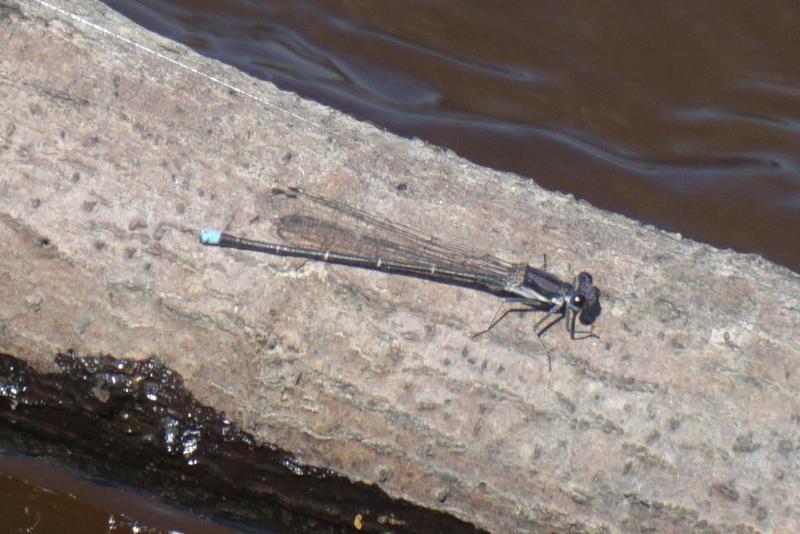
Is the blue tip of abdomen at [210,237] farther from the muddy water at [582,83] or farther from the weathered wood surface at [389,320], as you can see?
the muddy water at [582,83]

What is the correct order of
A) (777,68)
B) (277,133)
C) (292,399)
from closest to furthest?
(292,399) → (277,133) → (777,68)

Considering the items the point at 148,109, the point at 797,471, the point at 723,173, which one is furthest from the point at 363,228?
the point at 723,173

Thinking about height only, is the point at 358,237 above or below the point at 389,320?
above

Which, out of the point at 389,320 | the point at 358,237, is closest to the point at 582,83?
the point at 358,237

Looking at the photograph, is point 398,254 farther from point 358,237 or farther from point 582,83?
point 582,83

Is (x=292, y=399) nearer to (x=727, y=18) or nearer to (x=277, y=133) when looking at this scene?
(x=277, y=133)
